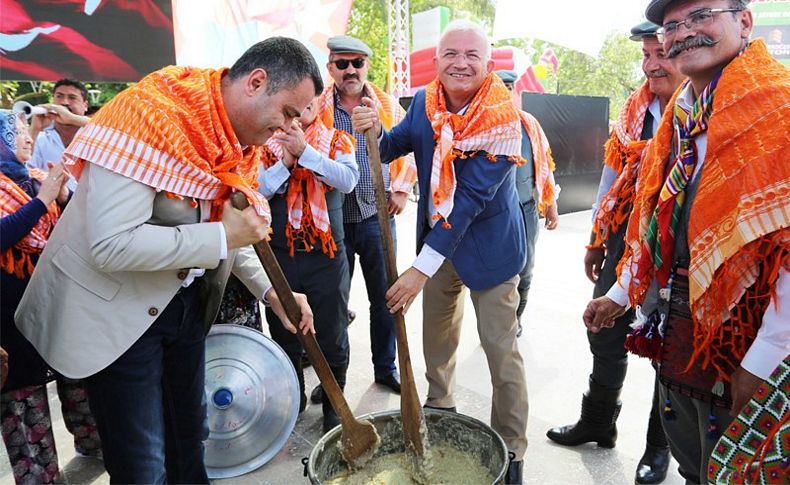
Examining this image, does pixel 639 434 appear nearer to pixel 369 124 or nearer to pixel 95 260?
pixel 369 124

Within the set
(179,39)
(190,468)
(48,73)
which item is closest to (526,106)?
(179,39)

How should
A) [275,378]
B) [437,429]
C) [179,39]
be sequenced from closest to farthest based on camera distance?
[437,429]
[275,378]
[179,39]

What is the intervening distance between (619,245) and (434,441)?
1.19 metres

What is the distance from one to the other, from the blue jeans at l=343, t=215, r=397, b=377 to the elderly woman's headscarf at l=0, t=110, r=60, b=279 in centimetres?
152

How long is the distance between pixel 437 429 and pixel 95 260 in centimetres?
139

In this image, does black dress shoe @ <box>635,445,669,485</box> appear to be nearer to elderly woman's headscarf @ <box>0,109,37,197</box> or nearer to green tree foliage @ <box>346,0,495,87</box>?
elderly woman's headscarf @ <box>0,109,37,197</box>

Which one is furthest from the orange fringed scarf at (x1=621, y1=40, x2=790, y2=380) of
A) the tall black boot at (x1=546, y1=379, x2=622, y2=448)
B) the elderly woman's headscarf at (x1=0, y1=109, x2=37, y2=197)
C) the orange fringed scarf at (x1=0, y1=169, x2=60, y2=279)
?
the elderly woman's headscarf at (x1=0, y1=109, x2=37, y2=197)

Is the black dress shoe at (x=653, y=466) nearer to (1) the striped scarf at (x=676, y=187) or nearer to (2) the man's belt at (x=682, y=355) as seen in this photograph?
(2) the man's belt at (x=682, y=355)

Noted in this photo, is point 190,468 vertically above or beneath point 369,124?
beneath

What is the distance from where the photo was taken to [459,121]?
2225 millimetres

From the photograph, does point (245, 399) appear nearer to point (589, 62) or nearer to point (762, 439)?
point (762, 439)

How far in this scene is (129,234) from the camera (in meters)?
1.36

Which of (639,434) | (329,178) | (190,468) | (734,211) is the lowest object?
(639,434)

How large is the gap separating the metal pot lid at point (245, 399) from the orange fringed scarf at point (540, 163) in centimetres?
232
